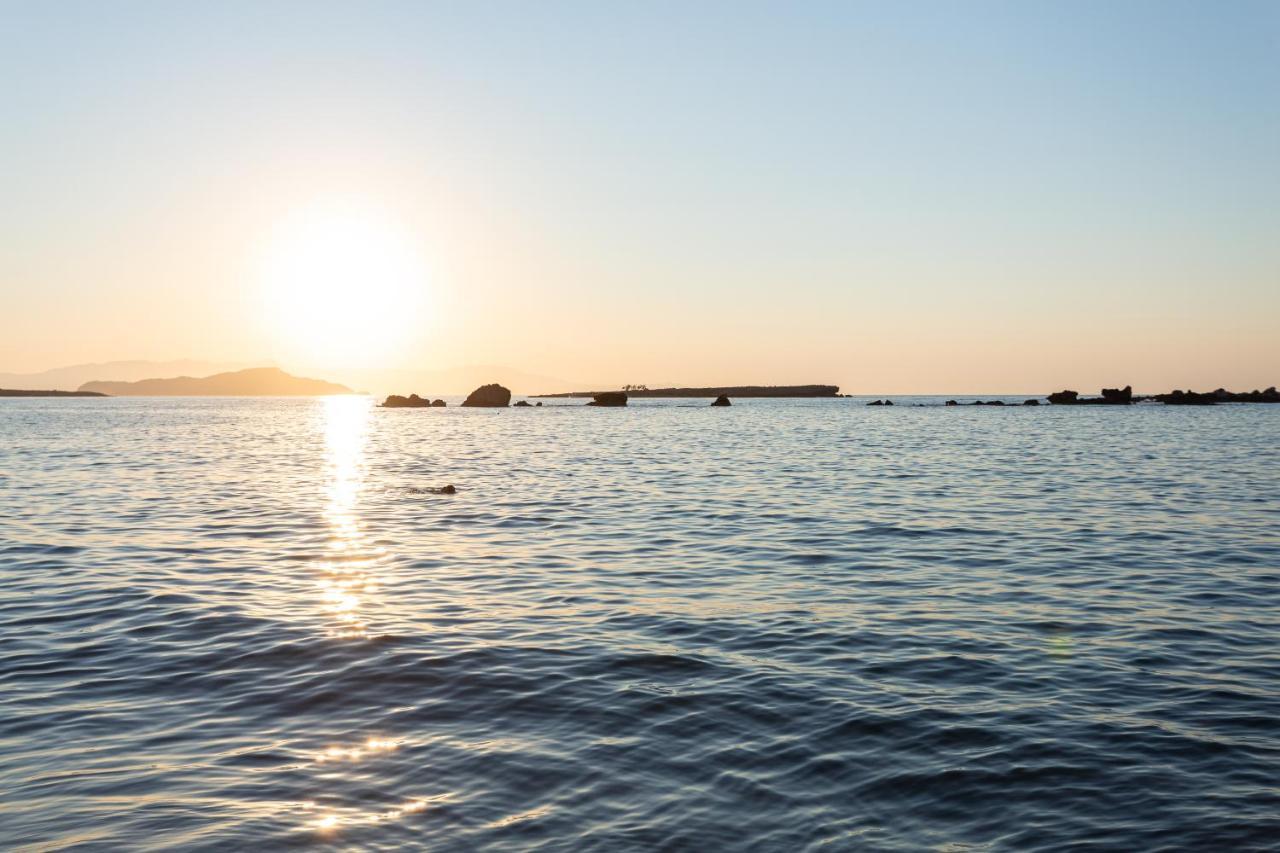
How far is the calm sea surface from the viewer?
8.02 meters

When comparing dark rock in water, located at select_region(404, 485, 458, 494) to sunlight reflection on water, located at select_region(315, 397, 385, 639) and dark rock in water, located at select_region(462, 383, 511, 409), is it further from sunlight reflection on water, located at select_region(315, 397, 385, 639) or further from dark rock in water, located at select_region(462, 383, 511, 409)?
dark rock in water, located at select_region(462, 383, 511, 409)

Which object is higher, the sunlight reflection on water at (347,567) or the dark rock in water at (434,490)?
the dark rock in water at (434,490)

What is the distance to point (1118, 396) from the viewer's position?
184m

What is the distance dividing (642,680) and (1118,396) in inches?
7692

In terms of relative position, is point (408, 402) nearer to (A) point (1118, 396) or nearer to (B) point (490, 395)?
(B) point (490, 395)

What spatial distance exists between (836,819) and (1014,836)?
1413mm

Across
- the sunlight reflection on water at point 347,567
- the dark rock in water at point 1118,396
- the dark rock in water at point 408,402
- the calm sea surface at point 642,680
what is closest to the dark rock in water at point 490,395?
the dark rock in water at point 408,402

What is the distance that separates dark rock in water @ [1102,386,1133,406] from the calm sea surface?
17175 cm

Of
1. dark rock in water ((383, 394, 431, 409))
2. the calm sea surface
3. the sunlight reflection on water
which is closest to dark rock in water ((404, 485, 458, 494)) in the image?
the sunlight reflection on water

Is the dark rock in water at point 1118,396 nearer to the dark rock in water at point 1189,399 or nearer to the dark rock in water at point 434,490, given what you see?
the dark rock in water at point 1189,399

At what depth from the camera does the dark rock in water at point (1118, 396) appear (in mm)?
182875

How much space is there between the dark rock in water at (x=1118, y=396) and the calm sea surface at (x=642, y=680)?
563 feet

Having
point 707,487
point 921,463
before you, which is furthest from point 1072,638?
point 921,463

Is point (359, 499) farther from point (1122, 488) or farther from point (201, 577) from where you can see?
point (1122, 488)
